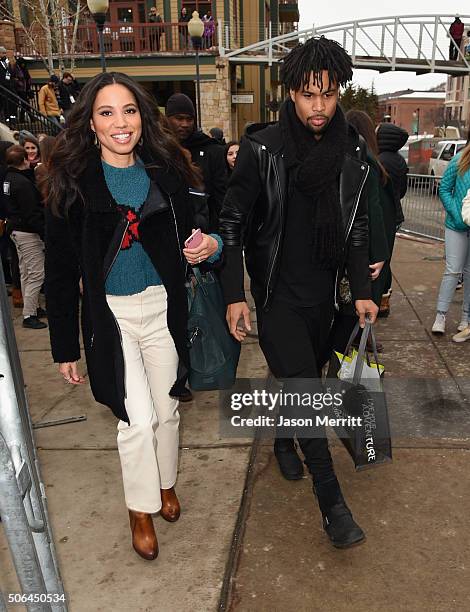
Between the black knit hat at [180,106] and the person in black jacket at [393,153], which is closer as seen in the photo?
the black knit hat at [180,106]

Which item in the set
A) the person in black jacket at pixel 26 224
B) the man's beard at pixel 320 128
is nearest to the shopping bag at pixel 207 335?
the man's beard at pixel 320 128

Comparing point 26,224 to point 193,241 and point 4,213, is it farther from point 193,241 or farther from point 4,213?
point 193,241

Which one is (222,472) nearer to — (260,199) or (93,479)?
(93,479)

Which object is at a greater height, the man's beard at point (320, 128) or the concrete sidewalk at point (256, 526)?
A: the man's beard at point (320, 128)

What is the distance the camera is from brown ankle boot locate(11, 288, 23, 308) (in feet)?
23.0

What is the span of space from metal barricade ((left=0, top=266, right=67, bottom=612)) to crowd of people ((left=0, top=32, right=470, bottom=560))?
1090 millimetres

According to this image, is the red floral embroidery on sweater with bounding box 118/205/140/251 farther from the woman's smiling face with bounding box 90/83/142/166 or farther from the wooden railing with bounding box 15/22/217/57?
the wooden railing with bounding box 15/22/217/57

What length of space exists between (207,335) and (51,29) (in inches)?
847

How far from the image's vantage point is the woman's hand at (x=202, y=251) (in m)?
2.51

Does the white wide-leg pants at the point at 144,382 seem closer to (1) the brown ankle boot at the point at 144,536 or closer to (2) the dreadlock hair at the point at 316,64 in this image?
(1) the brown ankle boot at the point at 144,536

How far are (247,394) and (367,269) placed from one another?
1.69 m

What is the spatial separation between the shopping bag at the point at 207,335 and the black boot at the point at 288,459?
0.55 metres

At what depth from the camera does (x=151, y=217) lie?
253 centimetres

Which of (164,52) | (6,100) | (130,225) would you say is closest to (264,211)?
(130,225)
